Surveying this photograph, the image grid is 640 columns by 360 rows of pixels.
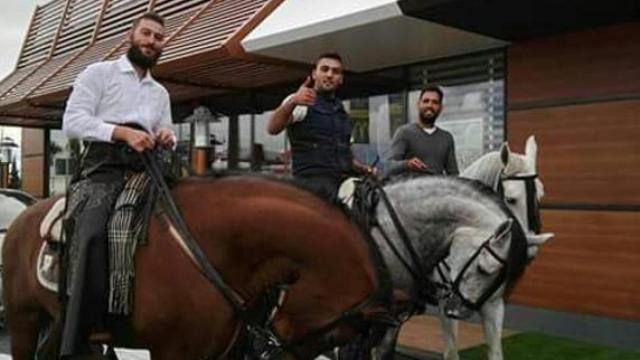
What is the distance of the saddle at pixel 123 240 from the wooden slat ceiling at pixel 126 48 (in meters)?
6.45

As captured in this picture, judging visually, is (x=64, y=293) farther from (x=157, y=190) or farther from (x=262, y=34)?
(x=262, y=34)

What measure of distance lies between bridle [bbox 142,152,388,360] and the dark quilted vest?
4.29 ft

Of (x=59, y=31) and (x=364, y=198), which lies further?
(x=59, y=31)

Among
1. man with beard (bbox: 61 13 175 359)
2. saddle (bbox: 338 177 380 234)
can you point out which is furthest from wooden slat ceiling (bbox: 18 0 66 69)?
man with beard (bbox: 61 13 175 359)

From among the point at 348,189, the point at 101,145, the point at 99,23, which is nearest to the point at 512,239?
the point at 348,189

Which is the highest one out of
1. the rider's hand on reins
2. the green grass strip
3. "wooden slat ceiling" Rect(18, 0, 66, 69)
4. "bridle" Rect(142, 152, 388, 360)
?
"wooden slat ceiling" Rect(18, 0, 66, 69)

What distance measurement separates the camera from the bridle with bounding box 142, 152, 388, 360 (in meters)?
2.42

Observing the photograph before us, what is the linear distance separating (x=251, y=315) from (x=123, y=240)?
0.57 meters

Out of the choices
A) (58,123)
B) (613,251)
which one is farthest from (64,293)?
(58,123)

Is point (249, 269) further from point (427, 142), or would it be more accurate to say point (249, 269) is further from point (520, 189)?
point (427, 142)

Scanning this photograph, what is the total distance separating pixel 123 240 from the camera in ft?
9.15

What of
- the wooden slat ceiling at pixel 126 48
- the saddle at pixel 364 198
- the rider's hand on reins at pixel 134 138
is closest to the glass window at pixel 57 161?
the wooden slat ceiling at pixel 126 48

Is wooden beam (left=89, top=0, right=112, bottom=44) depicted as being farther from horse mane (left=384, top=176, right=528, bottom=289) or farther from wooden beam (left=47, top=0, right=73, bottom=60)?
horse mane (left=384, top=176, right=528, bottom=289)

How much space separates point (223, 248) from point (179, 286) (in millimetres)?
203
